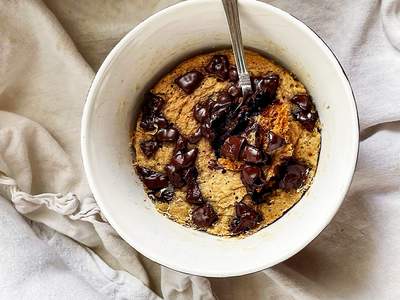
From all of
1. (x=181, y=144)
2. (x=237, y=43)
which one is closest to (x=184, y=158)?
(x=181, y=144)

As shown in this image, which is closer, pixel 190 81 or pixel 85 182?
pixel 190 81

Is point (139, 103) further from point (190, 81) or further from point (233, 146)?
point (233, 146)

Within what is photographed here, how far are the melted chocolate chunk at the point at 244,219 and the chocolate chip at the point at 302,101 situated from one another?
0.79 feet

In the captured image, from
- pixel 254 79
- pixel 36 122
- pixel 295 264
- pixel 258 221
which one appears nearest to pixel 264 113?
pixel 254 79

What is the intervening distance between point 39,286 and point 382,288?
80 cm

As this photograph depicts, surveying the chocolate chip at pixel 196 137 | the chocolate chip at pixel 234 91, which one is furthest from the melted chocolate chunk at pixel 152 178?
the chocolate chip at pixel 234 91

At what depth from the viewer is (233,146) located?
4.59ft

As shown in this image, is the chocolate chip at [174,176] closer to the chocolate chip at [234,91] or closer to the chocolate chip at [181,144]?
the chocolate chip at [181,144]

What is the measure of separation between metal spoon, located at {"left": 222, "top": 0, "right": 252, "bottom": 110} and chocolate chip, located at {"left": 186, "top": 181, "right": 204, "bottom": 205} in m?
0.20

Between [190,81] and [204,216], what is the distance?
0.29 meters

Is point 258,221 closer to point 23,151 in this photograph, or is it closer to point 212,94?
point 212,94

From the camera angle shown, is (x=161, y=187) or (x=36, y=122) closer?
(x=161, y=187)

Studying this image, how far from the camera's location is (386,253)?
62.4 inches

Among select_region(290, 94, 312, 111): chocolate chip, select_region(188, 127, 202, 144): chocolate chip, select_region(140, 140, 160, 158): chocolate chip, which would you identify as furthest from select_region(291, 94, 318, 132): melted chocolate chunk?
select_region(140, 140, 160, 158): chocolate chip
